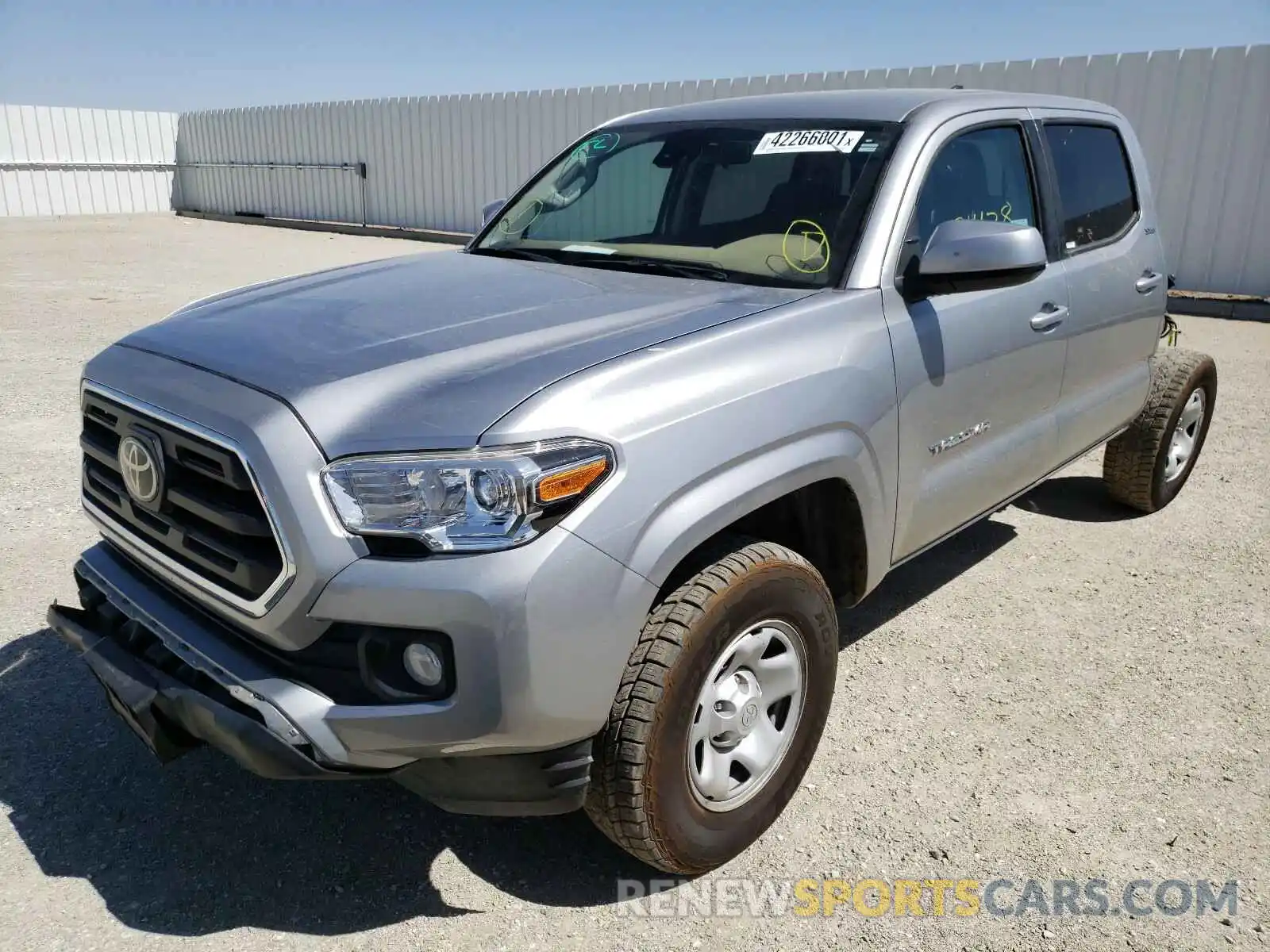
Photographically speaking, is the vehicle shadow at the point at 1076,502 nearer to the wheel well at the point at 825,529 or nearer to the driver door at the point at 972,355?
the driver door at the point at 972,355

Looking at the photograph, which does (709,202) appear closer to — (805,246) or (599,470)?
(805,246)

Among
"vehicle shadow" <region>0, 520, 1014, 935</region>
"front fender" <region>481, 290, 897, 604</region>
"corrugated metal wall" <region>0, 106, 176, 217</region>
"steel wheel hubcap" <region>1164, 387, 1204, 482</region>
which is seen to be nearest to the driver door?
"front fender" <region>481, 290, 897, 604</region>

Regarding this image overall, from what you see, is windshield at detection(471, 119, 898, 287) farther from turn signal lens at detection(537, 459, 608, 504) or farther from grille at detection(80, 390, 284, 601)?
grille at detection(80, 390, 284, 601)

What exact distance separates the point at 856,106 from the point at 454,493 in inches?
86.9

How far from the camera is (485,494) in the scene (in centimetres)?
204

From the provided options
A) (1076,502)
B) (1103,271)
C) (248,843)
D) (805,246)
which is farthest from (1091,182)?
(248,843)

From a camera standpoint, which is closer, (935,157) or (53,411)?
(935,157)

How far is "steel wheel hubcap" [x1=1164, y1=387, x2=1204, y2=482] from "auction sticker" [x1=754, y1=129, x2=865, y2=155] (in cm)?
292

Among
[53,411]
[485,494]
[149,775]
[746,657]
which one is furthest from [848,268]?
[53,411]

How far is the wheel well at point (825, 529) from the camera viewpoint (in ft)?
9.27

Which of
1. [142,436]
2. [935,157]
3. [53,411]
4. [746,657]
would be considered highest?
[935,157]

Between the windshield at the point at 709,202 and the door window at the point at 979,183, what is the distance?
226 mm

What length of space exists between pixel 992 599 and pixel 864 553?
157cm

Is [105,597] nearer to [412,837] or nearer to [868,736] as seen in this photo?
[412,837]
